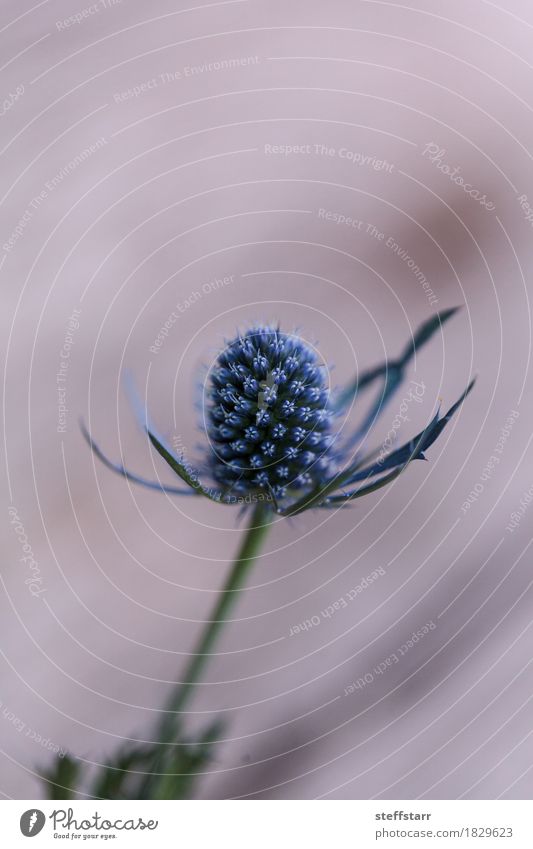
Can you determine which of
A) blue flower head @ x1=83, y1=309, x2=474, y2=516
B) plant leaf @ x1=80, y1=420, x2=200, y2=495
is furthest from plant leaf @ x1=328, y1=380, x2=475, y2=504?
plant leaf @ x1=80, y1=420, x2=200, y2=495

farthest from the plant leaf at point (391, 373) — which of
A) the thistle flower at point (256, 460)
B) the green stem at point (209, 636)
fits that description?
the green stem at point (209, 636)

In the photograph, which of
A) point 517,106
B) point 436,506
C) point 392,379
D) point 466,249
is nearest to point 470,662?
point 436,506

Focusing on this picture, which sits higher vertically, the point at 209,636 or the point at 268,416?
the point at 268,416

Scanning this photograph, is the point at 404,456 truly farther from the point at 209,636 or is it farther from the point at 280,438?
the point at 209,636

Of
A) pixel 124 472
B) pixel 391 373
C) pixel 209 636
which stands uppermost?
pixel 391 373

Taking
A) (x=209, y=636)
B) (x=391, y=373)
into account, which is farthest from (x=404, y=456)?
(x=209, y=636)

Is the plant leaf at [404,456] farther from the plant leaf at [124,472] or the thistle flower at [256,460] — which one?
the plant leaf at [124,472]
